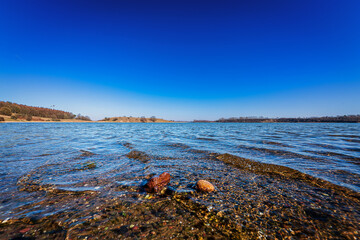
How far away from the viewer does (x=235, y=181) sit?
5152 mm

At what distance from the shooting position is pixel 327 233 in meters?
2.75

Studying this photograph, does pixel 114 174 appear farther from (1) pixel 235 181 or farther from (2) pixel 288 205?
(2) pixel 288 205

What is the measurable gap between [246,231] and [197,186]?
1917mm

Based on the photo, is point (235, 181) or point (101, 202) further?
point (235, 181)

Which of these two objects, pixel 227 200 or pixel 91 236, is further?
pixel 227 200

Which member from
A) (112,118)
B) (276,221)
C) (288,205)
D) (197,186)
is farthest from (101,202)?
(112,118)

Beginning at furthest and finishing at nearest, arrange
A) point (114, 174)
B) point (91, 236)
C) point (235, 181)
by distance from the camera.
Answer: point (114, 174) < point (235, 181) < point (91, 236)

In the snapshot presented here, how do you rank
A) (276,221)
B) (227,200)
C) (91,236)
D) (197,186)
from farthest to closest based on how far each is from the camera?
(197,186) < (227,200) < (276,221) < (91,236)

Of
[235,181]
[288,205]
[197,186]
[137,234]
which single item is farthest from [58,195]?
[288,205]

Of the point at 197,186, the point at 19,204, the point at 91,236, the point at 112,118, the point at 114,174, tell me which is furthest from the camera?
the point at 112,118

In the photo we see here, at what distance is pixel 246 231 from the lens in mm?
2771

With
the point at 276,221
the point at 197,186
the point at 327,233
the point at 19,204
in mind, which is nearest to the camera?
the point at 327,233

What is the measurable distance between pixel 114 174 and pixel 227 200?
4.40m

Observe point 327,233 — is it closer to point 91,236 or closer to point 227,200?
point 227,200
